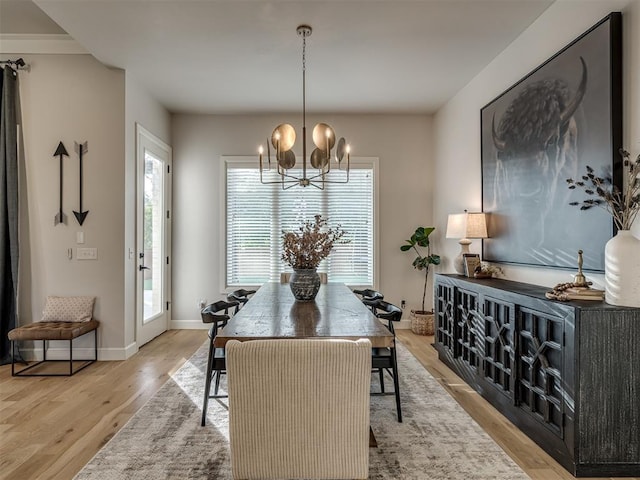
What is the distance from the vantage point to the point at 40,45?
3.92 m

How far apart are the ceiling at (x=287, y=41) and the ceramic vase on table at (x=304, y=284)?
78.5 inches

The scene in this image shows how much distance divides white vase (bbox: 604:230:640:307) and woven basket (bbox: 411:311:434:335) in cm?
303

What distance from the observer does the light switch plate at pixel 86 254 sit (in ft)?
13.0

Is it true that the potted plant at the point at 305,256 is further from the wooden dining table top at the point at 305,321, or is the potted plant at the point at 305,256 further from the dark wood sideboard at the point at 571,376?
the dark wood sideboard at the point at 571,376

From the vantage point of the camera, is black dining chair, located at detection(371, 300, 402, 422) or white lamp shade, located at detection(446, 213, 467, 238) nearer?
black dining chair, located at detection(371, 300, 402, 422)

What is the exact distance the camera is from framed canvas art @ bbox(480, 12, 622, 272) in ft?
7.42

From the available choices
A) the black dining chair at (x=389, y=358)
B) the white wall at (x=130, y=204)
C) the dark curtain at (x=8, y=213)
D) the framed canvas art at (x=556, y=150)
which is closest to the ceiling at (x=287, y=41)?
the white wall at (x=130, y=204)

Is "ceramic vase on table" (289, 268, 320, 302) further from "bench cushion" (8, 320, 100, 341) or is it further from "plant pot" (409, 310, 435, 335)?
"plant pot" (409, 310, 435, 335)

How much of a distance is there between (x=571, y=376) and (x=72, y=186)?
14.7ft

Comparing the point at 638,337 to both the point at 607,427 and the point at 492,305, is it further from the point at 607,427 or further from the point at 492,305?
the point at 492,305

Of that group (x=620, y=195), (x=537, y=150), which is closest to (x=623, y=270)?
(x=620, y=195)

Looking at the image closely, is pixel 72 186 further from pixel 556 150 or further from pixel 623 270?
Result: pixel 623 270

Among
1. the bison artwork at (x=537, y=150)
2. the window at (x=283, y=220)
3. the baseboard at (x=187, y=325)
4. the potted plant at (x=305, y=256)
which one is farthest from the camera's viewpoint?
the window at (x=283, y=220)

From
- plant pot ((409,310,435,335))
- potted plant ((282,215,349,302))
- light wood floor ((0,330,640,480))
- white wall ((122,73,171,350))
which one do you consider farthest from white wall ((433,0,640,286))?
white wall ((122,73,171,350))
